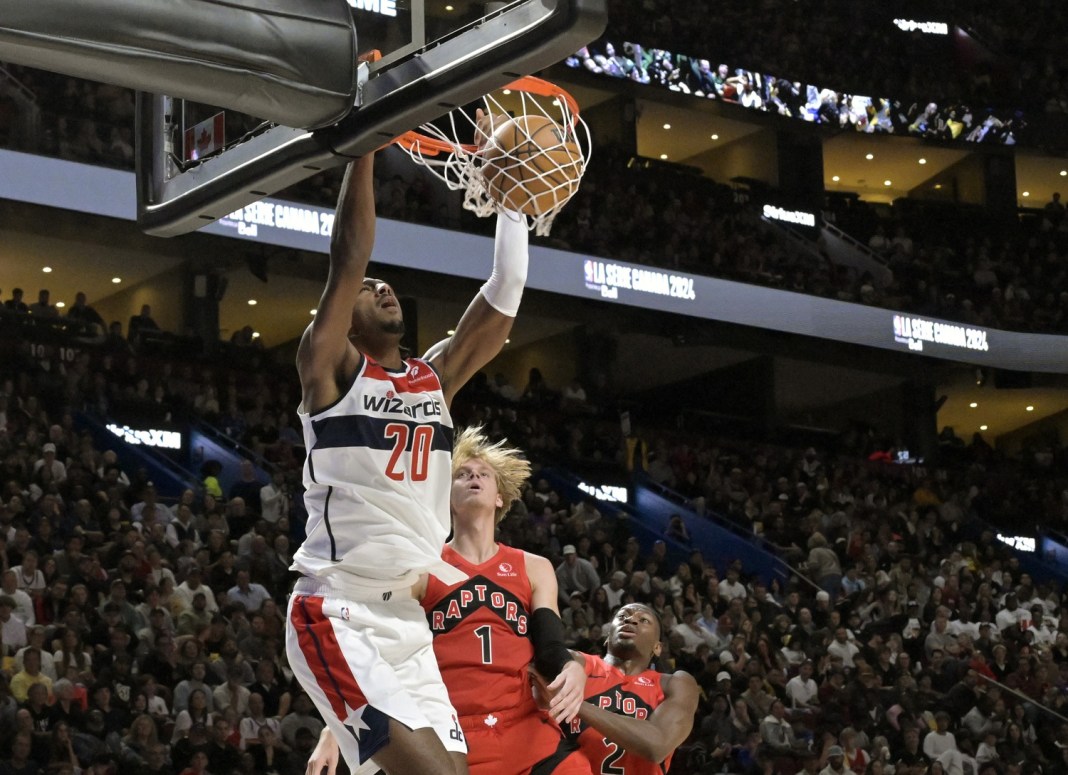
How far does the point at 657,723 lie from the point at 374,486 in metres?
1.76

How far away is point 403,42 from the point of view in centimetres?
418

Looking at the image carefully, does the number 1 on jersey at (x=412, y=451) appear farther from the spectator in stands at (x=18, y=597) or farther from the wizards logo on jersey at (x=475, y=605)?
the spectator in stands at (x=18, y=597)

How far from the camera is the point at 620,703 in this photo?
585cm

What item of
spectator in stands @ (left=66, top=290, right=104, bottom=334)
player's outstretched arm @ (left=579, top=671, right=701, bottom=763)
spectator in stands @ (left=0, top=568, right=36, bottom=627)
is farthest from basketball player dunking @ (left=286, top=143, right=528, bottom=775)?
spectator in stands @ (left=66, top=290, right=104, bottom=334)

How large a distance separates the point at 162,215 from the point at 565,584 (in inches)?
422

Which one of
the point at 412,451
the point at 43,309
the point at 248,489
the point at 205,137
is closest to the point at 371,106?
the point at 205,137

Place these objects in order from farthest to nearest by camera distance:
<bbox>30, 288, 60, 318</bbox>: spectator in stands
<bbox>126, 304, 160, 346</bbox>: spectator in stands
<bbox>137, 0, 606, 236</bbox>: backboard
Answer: <bbox>126, 304, 160, 346</bbox>: spectator in stands
<bbox>30, 288, 60, 318</bbox>: spectator in stands
<bbox>137, 0, 606, 236</bbox>: backboard

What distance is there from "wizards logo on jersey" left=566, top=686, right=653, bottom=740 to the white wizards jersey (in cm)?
149

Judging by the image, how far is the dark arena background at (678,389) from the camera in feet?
38.0

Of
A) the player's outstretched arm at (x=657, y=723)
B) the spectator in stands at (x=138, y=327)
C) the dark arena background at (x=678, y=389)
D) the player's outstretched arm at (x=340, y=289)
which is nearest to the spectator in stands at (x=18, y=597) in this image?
the dark arena background at (x=678, y=389)

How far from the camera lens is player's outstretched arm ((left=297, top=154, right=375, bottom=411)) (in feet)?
14.5

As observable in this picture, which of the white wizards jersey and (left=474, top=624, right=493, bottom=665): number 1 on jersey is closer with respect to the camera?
the white wizards jersey

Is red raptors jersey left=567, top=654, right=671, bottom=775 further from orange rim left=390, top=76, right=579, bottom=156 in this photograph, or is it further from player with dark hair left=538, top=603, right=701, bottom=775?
orange rim left=390, top=76, right=579, bottom=156

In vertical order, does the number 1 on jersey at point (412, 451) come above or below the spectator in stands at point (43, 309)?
below
